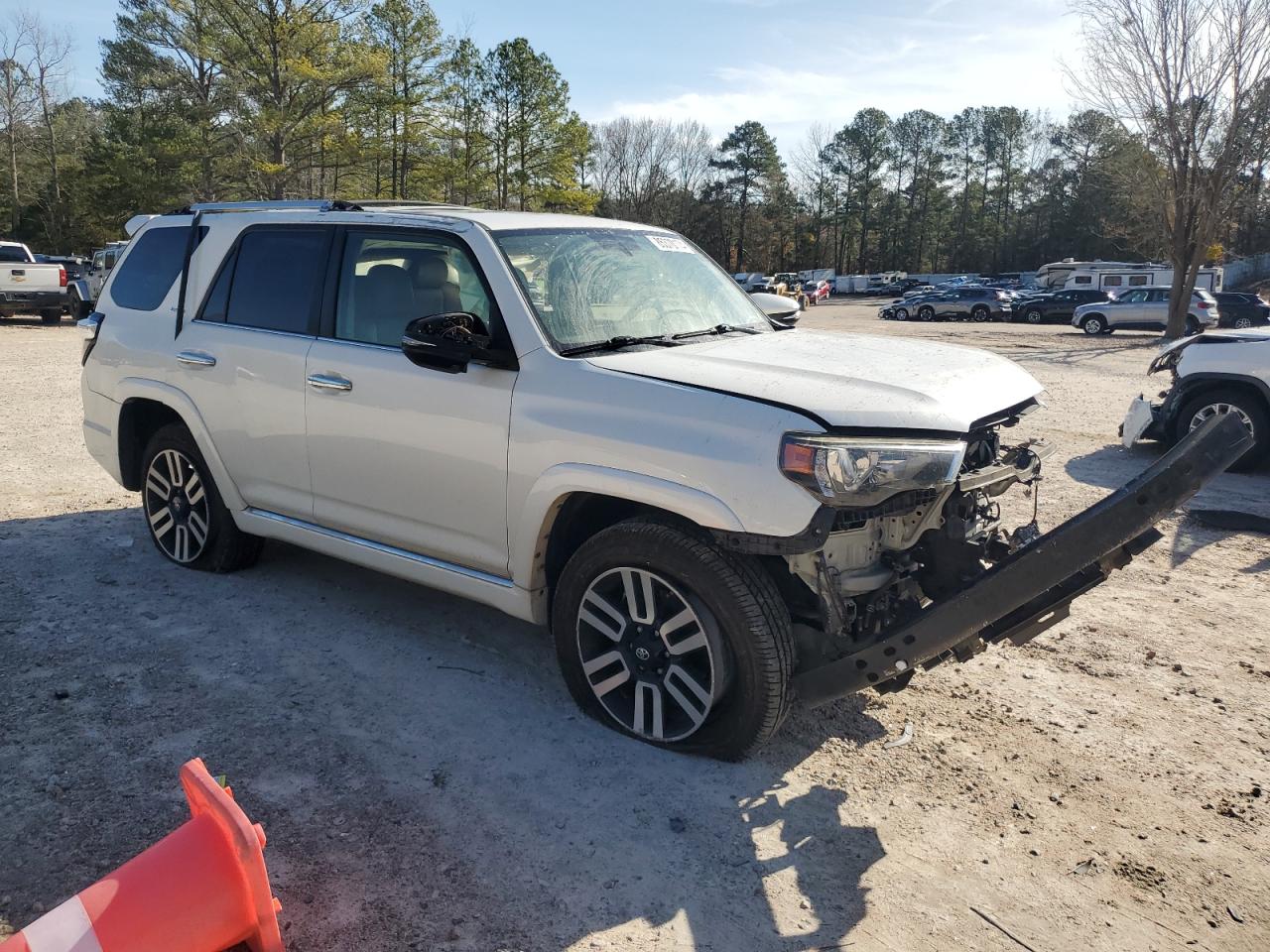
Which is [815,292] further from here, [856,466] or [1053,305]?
[856,466]

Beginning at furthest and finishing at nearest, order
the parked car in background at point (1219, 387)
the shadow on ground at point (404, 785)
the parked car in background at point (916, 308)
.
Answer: the parked car in background at point (916, 308) < the parked car in background at point (1219, 387) < the shadow on ground at point (404, 785)

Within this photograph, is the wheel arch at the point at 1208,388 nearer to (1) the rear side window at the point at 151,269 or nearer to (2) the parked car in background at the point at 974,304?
(1) the rear side window at the point at 151,269

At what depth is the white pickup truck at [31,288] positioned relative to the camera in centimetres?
2261

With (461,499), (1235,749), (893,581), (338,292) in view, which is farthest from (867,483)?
(338,292)

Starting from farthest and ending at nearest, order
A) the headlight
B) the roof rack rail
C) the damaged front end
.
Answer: the roof rack rail, the headlight, the damaged front end

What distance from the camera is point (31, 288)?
2291 centimetres

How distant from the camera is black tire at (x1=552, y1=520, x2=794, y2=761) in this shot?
10.6 feet

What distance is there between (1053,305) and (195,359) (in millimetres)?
41777

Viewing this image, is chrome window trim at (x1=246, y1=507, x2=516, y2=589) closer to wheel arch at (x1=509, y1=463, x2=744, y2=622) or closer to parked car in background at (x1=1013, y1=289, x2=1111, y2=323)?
wheel arch at (x1=509, y1=463, x2=744, y2=622)

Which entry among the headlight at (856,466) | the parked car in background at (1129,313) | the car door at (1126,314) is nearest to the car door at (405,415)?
the headlight at (856,466)

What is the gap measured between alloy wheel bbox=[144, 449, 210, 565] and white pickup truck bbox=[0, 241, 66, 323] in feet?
69.3

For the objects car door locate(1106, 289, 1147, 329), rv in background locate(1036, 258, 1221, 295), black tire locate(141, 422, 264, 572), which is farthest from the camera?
rv in background locate(1036, 258, 1221, 295)

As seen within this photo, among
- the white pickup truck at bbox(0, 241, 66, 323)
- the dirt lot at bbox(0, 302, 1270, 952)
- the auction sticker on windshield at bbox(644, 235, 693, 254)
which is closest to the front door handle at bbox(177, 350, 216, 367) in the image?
the dirt lot at bbox(0, 302, 1270, 952)

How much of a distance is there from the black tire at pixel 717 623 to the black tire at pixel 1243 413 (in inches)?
259
